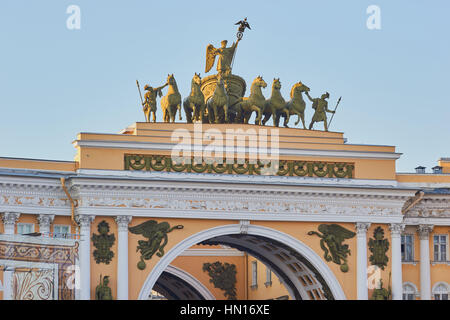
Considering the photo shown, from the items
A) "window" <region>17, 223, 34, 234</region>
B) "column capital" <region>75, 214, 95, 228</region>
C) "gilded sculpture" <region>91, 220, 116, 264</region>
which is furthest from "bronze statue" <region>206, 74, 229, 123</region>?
"window" <region>17, 223, 34, 234</region>

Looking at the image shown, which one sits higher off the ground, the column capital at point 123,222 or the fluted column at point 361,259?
the column capital at point 123,222

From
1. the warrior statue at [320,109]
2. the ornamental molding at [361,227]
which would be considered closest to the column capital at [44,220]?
the warrior statue at [320,109]

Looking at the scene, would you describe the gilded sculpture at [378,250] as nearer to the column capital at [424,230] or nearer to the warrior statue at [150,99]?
the column capital at [424,230]

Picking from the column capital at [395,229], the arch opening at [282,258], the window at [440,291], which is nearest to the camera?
the arch opening at [282,258]

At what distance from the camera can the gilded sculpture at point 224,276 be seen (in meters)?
44.8

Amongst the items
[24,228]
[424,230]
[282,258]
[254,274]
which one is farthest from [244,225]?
[254,274]

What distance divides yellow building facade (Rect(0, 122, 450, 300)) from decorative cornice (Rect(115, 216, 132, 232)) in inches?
1.1

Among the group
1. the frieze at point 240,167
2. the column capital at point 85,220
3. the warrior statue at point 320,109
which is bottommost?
the column capital at point 85,220

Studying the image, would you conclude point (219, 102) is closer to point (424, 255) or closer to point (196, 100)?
point (196, 100)

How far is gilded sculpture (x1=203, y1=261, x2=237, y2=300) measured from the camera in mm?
44781

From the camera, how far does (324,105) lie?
36.3 m

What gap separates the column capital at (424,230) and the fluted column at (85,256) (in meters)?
10.8

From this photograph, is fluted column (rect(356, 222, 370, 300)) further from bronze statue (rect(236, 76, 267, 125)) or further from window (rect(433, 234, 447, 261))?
bronze statue (rect(236, 76, 267, 125))

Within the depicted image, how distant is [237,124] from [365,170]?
4.21 meters
